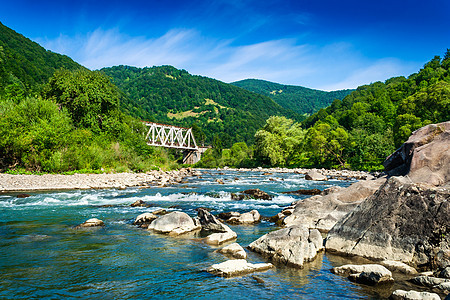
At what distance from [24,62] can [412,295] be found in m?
102

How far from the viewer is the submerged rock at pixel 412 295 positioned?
4929 mm

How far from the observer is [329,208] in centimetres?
1155

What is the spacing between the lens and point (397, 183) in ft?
26.4

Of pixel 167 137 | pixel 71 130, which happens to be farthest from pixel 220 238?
pixel 167 137

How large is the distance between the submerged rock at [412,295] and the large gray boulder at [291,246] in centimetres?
231

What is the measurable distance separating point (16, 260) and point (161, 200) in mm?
11019

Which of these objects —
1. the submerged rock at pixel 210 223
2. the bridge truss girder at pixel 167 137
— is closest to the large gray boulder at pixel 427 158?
the submerged rock at pixel 210 223

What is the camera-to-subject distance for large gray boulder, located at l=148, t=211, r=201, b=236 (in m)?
10.6

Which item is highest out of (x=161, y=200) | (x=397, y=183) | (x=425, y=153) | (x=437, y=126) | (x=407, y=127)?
(x=407, y=127)

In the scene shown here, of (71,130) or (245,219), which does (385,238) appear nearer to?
(245,219)

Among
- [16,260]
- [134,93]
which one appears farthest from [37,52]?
[16,260]

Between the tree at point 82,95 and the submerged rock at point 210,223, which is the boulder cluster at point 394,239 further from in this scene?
the tree at point 82,95

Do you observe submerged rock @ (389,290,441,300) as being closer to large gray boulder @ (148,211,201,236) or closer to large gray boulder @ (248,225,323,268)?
large gray boulder @ (248,225,323,268)

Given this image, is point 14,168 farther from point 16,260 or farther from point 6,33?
point 6,33
